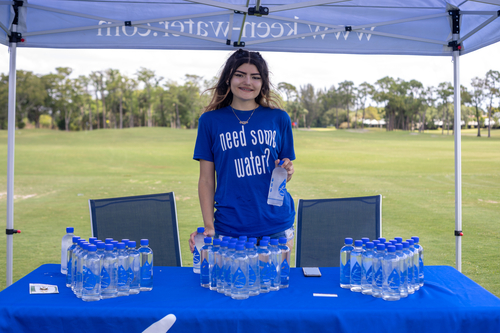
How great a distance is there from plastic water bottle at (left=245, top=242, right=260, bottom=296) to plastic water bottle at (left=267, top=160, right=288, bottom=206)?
1.46ft

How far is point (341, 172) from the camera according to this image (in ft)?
63.8

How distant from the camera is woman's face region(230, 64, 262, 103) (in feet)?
6.31

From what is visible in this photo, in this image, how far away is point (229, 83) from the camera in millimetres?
2010

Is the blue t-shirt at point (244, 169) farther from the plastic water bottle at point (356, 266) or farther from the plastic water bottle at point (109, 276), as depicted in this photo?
the plastic water bottle at point (109, 276)

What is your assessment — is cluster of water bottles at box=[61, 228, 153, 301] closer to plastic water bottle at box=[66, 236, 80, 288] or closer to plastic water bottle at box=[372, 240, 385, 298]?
plastic water bottle at box=[66, 236, 80, 288]

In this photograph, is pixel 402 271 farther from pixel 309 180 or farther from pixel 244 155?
pixel 309 180

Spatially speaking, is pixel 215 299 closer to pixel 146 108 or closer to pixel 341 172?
pixel 341 172

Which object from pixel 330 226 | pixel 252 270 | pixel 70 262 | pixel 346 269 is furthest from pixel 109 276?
pixel 330 226

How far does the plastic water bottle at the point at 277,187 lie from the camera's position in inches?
73.4

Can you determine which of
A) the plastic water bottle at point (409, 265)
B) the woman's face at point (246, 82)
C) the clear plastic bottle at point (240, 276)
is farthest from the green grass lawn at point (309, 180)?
the clear plastic bottle at point (240, 276)

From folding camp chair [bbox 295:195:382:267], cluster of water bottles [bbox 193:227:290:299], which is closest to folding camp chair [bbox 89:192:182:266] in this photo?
folding camp chair [bbox 295:195:382:267]

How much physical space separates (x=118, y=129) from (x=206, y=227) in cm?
3239

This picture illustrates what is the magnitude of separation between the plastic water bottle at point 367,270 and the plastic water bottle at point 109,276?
2.94 ft

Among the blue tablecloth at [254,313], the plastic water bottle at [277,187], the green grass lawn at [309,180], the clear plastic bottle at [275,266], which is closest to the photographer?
the blue tablecloth at [254,313]
